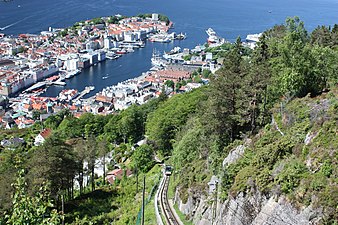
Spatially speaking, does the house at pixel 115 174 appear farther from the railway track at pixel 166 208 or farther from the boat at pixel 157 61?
the boat at pixel 157 61

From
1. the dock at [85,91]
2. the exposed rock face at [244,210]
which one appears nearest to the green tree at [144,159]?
the exposed rock face at [244,210]

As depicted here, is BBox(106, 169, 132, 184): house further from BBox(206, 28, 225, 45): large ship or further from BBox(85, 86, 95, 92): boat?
BBox(206, 28, 225, 45): large ship

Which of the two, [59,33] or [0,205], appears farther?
[59,33]

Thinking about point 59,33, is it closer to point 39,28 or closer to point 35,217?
point 39,28

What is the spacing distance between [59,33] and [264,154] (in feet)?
175

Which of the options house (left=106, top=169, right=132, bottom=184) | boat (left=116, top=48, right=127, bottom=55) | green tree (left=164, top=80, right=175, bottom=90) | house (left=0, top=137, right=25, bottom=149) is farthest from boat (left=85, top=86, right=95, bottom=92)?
house (left=106, top=169, right=132, bottom=184)

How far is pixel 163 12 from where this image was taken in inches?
2977

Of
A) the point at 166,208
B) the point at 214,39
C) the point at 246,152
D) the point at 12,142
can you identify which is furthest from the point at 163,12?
the point at 246,152

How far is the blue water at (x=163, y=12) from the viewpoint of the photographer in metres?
45.9

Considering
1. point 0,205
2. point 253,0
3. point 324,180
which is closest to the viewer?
point 324,180

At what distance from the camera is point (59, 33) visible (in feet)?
188

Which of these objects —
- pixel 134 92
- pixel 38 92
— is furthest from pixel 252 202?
pixel 38 92

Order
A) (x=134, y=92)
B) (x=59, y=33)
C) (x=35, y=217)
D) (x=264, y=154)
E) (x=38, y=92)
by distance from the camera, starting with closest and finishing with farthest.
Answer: (x=35, y=217), (x=264, y=154), (x=134, y=92), (x=38, y=92), (x=59, y=33)

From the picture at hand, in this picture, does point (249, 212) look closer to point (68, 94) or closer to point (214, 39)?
point (68, 94)
